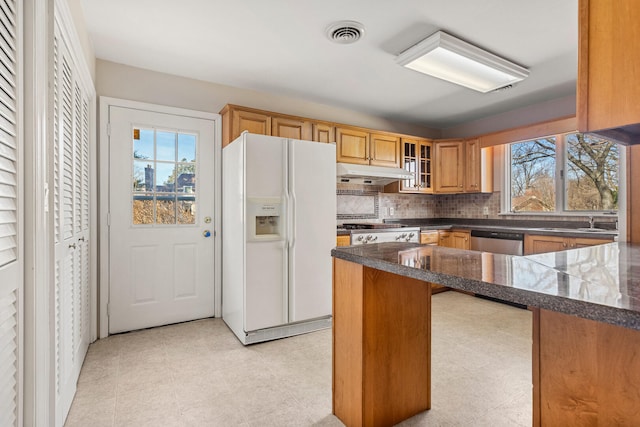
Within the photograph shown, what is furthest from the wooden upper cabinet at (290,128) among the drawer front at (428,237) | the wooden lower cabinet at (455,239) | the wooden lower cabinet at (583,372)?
the wooden lower cabinet at (583,372)

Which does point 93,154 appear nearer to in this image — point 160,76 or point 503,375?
point 160,76

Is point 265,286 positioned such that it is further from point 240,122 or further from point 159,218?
point 240,122

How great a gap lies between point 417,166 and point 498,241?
143 cm

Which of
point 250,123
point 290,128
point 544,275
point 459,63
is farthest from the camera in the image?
point 290,128

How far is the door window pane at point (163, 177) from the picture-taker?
3.01m

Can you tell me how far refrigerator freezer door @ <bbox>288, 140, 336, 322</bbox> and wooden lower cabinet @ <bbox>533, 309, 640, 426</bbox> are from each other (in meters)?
1.99

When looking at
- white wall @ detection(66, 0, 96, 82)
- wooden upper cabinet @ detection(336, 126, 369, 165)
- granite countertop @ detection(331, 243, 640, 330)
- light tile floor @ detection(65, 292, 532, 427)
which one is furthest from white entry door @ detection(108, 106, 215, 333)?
granite countertop @ detection(331, 243, 640, 330)

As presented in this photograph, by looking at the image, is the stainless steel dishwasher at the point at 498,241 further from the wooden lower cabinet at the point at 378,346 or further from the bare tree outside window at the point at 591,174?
the wooden lower cabinet at the point at 378,346

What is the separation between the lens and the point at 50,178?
1457 millimetres

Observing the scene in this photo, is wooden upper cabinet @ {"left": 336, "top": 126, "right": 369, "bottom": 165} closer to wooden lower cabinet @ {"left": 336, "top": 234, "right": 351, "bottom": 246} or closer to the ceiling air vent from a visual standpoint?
wooden lower cabinet @ {"left": 336, "top": 234, "right": 351, "bottom": 246}

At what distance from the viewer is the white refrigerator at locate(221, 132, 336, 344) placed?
272 centimetres

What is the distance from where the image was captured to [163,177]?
3.11 meters

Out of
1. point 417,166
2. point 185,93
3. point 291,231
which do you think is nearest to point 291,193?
point 291,231

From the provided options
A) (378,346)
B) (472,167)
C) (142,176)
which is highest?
(472,167)
